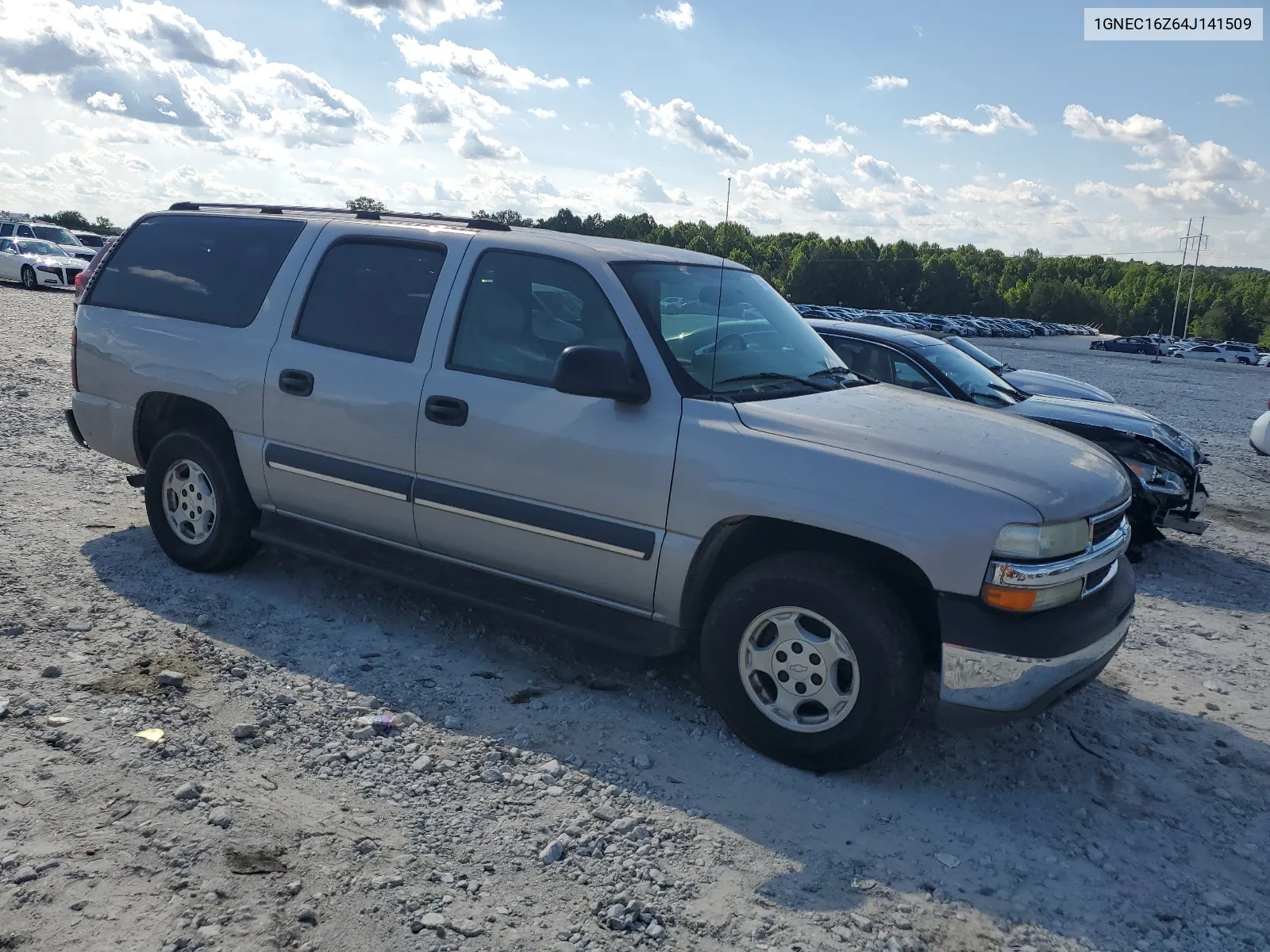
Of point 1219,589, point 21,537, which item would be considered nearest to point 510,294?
point 21,537

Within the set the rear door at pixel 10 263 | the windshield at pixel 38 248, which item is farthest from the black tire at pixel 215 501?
the windshield at pixel 38 248

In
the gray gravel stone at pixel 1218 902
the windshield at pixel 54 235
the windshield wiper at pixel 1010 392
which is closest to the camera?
the gray gravel stone at pixel 1218 902

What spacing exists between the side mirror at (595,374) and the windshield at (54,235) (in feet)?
109

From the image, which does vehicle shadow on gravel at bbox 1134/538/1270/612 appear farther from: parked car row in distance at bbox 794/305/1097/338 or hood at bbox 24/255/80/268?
parked car row in distance at bbox 794/305/1097/338

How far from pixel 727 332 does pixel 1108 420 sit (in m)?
5.01

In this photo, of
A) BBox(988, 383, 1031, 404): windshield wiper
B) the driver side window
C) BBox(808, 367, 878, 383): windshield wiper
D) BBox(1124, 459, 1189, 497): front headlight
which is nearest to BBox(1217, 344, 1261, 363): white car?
BBox(988, 383, 1031, 404): windshield wiper

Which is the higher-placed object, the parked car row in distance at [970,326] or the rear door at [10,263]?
the parked car row in distance at [970,326]

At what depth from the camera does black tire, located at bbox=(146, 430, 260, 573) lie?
5332 mm

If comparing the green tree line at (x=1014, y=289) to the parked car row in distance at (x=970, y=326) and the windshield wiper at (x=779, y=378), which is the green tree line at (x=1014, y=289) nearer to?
the parked car row in distance at (x=970, y=326)

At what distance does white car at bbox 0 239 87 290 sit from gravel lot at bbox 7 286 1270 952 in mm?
26475

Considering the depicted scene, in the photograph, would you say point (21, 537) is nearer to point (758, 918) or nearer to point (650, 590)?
point (650, 590)

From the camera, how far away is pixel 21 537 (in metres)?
5.93

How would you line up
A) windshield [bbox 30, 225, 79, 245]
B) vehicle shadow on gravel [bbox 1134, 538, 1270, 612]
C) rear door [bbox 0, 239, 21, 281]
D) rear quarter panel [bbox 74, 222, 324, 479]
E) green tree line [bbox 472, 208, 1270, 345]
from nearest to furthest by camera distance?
rear quarter panel [bbox 74, 222, 324, 479]
vehicle shadow on gravel [bbox 1134, 538, 1270, 612]
rear door [bbox 0, 239, 21, 281]
windshield [bbox 30, 225, 79, 245]
green tree line [bbox 472, 208, 1270, 345]

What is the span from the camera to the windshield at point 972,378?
26.4 ft
